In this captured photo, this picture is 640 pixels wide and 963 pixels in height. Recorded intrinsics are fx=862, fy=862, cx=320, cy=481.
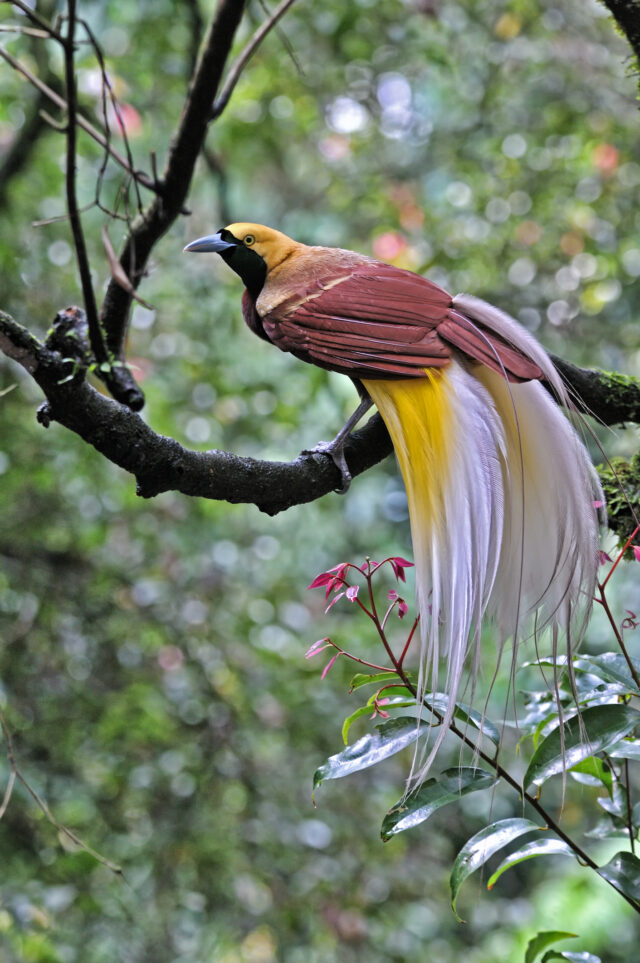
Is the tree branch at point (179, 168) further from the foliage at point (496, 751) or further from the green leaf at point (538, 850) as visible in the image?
the green leaf at point (538, 850)

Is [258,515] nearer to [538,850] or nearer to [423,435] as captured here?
[423,435]

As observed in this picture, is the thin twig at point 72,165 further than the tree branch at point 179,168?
No

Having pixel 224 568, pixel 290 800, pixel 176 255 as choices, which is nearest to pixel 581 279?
pixel 176 255

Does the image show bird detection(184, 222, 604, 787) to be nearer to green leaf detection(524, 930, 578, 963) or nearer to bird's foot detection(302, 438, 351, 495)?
bird's foot detection(302, 438, 351, 495)

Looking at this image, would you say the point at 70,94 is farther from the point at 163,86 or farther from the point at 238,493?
the point at 163,86

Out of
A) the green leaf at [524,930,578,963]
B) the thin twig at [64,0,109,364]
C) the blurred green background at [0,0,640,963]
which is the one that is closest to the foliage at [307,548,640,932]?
the green leaf at [524,930,578,963]

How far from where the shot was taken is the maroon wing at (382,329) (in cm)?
104

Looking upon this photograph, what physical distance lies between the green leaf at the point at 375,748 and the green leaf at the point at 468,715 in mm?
31

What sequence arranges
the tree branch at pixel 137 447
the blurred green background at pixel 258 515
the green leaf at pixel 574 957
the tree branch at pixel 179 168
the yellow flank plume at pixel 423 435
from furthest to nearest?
the blurred green background at pixel 258 515, the tree branch at pixel 179 168, the yellow flank plume at pixel 423 435, the green leaf at pixel 574 957, the tree branch at pixel 137 447

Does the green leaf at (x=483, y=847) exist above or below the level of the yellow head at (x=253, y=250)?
below

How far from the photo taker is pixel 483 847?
839 mm

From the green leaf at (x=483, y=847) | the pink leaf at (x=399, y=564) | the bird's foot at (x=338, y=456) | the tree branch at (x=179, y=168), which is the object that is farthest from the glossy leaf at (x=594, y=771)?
the tree branch at (x=179, y=168)

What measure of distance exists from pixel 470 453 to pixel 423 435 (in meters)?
0.07

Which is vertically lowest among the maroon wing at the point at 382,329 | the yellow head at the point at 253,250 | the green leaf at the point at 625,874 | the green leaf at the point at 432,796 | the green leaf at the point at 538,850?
the green leaf at the point at 625,874
